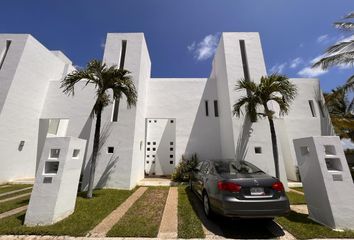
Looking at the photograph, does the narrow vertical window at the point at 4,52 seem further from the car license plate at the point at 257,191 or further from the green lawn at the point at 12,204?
the car license plate at the point at 257,191

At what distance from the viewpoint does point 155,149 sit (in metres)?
12.9

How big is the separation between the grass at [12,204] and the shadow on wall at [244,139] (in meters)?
8.59

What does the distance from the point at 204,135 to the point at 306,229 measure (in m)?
8.06

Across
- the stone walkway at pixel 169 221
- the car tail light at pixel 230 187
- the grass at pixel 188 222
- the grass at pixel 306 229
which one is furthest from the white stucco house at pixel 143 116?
the car tail light at pixel 230 187

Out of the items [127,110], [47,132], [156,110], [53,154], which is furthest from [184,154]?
[47,132]

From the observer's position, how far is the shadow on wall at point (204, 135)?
11.5m

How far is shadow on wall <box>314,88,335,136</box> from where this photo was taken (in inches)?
457

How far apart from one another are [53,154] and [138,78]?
593cm

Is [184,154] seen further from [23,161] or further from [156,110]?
[23,161]

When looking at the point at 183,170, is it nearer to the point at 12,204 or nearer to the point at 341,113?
the point at 12,204

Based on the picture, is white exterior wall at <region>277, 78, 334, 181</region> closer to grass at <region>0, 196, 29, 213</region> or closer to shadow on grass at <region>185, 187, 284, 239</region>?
shadow on grass at <region>185, 187, 284, 239</region>

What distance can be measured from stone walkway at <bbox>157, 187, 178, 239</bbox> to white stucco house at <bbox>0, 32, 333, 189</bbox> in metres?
3.08

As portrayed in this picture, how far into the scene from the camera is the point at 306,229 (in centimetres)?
398

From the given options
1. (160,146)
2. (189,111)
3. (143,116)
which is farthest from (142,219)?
(189,111)
